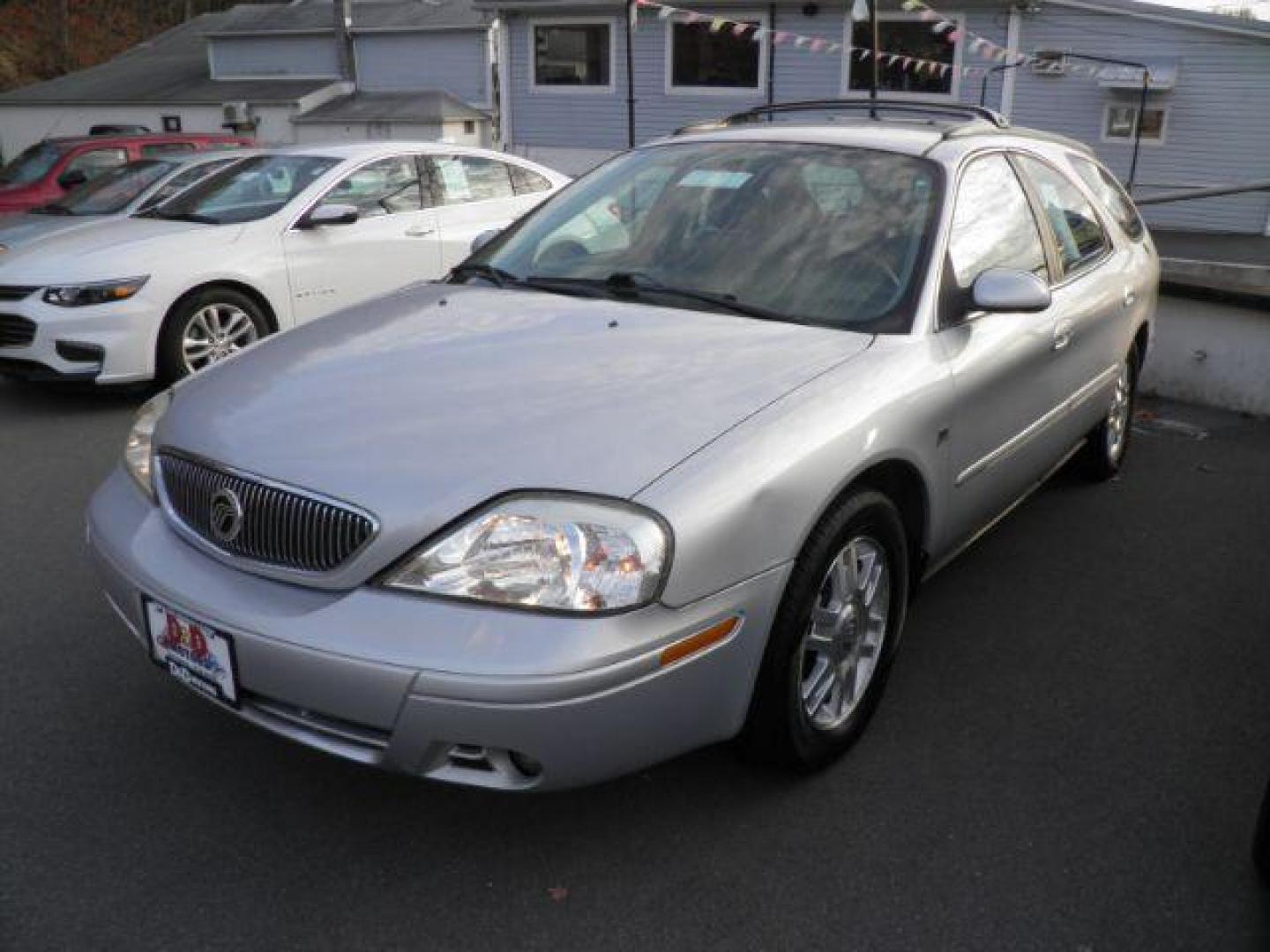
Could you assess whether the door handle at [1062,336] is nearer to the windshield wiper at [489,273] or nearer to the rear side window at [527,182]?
the windshield wiper at [489,273]

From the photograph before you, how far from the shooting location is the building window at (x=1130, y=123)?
17141 millimetres

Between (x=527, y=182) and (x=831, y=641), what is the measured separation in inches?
236

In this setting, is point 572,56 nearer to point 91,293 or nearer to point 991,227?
point 91,293

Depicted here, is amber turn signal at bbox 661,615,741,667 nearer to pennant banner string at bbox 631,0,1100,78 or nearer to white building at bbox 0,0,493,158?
pennant banner string at bbox 631,0,1100,78

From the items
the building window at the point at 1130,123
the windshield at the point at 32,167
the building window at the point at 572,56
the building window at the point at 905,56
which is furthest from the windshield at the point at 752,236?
the building window at the point at 572,56

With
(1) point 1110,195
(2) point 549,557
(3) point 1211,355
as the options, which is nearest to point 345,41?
(3) point 1211,355

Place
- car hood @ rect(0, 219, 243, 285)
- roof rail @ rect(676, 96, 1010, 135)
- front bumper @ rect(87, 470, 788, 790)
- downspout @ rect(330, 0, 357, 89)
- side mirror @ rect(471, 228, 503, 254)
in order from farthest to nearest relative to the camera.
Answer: downspout @ rect(330, 0, 357, 89), car hood @ rect(0, 219, 243, 285), roof rail @ rect(676, 96, 1010, 135), side mirror @ rect(471, 228, 503, 254), front bumper @ rect(87, 470, 788, 790)

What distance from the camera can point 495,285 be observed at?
11.6ft

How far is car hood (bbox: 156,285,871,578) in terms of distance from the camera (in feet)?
7.39

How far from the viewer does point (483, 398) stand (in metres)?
2.55

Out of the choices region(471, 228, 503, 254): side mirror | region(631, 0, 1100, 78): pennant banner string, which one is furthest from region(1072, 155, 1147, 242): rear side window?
region(631, 0, 1100, 78): pennant banner string

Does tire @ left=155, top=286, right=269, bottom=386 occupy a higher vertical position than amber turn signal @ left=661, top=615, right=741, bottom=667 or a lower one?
lower

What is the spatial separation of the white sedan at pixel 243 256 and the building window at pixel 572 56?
13785 mm

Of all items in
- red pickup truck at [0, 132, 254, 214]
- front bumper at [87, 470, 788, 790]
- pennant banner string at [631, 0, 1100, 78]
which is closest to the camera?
front bumper at [87, 470, 788, 790]
